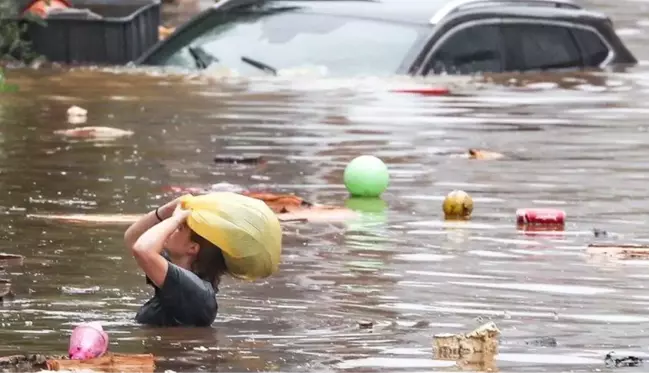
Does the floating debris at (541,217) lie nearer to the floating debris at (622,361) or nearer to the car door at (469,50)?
the floating debris at (622,361)

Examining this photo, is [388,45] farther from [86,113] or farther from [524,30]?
[86,113]

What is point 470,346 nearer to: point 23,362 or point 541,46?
point 23,362

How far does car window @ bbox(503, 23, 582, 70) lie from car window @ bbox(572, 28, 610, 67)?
2.8 inches

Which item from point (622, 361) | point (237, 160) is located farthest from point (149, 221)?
point (237, 160)

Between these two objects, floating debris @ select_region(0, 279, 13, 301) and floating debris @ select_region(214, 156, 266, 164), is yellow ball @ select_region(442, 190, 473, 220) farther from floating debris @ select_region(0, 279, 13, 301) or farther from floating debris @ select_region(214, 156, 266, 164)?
floating debris @ select_region(0, 279, 13, 301)

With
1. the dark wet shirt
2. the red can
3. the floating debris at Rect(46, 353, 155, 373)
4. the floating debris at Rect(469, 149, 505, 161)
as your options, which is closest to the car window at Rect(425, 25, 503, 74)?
the floating debris at Rect(469, 149, 505, 161)

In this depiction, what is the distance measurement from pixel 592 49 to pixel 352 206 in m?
9.77

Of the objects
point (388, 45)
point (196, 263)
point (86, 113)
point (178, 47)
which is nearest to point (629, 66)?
point (388, 45)

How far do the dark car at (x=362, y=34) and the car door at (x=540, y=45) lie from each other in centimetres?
2

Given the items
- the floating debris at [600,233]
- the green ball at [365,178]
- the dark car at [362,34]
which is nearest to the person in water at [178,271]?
the floating debris at [600,233]

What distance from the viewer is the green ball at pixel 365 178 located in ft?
38.5

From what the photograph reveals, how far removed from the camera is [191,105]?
56.0 feet

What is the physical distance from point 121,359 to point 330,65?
12.1 m

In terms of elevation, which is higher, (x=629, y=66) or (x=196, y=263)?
(x=196, y=263)
